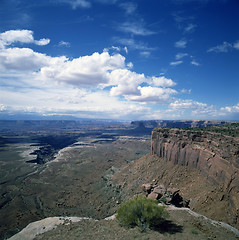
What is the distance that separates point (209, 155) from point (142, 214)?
2195 cm

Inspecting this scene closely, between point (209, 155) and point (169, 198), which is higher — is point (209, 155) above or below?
above

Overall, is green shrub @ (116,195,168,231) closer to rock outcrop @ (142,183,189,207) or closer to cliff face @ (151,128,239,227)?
rock outcrop @ (142,183,189,207)

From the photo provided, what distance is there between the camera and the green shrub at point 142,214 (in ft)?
61.2

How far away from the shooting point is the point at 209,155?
3341 cm

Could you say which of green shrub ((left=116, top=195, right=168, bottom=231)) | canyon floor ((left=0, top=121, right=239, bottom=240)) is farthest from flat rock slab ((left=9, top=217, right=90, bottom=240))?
green shrub ((left=116, top=195, right=168, bottom=231))

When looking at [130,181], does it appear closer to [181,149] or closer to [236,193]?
[181,149]

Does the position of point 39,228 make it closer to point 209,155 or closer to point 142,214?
point 142,214

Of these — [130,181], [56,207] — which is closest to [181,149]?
[130,181]

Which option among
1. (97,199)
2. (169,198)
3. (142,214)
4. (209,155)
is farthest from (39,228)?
(209,155)

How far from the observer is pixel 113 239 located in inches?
667

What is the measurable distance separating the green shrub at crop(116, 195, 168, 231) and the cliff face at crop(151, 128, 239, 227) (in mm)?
11673

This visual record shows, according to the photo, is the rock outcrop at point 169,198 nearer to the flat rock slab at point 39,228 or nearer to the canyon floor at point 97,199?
the canyon floor at point 97,199

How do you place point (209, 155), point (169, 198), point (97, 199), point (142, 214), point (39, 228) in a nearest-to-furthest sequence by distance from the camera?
1. point (142, 214)
2. point (39, 228)
3. point (169, 198)
4. point (209, 155)
5. point (97, 199)

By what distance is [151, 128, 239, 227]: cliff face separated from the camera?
2481cm
